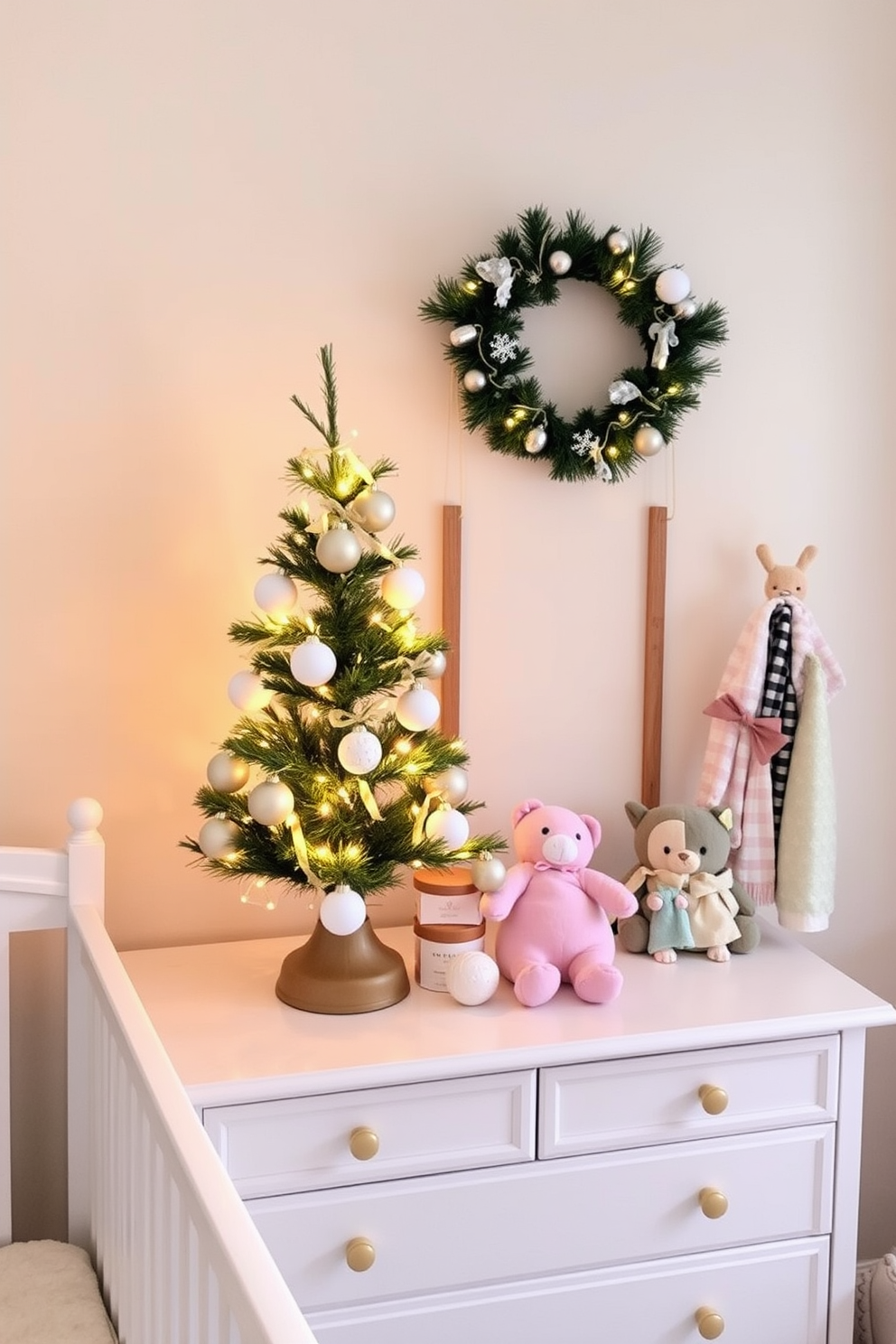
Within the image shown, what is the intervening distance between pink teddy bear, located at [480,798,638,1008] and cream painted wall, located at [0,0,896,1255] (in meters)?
0.28

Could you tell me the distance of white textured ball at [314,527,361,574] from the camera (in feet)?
5.25

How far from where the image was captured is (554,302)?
2.02 m

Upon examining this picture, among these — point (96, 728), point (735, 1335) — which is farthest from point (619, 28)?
point (735, 1335)

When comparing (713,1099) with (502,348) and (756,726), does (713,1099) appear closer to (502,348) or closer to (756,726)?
(756,726)

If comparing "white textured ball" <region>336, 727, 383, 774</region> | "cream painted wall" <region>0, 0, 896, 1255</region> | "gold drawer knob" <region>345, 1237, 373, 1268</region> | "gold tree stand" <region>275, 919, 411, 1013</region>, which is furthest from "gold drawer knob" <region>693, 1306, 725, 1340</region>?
"white textured ball" <region>336, 727, 383, 774</region>

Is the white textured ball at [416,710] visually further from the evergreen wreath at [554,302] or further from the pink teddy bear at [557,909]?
the evergreen wreath at [554,302]

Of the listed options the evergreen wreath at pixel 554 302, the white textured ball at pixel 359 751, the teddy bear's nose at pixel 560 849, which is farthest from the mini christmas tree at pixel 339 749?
the evergreen wreath at pixel 554 302

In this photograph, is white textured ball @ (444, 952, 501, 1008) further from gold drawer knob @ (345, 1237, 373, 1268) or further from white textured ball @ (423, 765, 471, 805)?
gold drawer knob @ (345, 1237, 373, 1268)

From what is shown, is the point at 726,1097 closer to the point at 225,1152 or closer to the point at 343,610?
the point at 225,1152

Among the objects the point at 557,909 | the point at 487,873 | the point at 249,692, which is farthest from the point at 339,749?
the point at 557,909

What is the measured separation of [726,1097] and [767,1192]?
6.6 inches

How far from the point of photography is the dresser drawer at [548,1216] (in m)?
1.56

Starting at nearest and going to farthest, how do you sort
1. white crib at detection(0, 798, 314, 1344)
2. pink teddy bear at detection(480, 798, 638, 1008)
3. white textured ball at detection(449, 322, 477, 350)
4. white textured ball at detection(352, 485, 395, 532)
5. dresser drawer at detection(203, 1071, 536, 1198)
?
white crib at detection(0, 798, 314, 1344) → dresser drawer at detection(203, 1071, 536, 1198) → white textured ball at detection(352, 485, 395, 532) → pink teddy bear at detection(480, 798, 638, 1008) → white textured ball at detection(449, 322, 477, 350)

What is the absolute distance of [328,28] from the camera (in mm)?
1882
